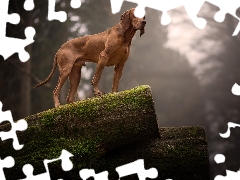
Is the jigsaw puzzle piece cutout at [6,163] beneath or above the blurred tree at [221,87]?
beneath

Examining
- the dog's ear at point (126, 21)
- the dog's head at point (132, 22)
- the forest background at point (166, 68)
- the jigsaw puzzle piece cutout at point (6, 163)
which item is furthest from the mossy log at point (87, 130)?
the forest background at point (166, 68)

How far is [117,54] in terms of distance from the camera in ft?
12.3

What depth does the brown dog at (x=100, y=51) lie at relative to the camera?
12.1 ft

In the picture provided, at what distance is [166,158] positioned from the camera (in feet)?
10.4

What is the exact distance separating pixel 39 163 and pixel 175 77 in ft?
26.9

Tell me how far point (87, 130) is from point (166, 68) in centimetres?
837

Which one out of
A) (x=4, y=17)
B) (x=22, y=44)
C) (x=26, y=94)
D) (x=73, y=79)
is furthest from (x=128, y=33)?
(x=26, y=94)

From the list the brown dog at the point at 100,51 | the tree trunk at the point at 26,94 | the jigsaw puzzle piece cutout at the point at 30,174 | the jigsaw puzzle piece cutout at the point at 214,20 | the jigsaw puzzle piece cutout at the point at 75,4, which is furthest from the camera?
the tree trunk at the point at 26,94

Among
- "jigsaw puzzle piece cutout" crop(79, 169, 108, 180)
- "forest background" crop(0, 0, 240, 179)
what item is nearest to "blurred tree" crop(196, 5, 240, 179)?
"forest background" crop(0, 0, 240, 179)

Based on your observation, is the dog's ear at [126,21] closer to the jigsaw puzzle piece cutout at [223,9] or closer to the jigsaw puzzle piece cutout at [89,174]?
the jigsaw puzzle piece cutout at [223,9]

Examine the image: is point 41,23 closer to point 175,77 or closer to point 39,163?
point 175,77

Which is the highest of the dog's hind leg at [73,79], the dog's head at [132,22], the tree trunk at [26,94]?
the tree trunk at [26,94]

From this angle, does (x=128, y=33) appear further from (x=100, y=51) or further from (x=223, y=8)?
(x=223, y=8)

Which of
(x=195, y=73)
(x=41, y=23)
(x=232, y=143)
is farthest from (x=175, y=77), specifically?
(x=41, y=23)
